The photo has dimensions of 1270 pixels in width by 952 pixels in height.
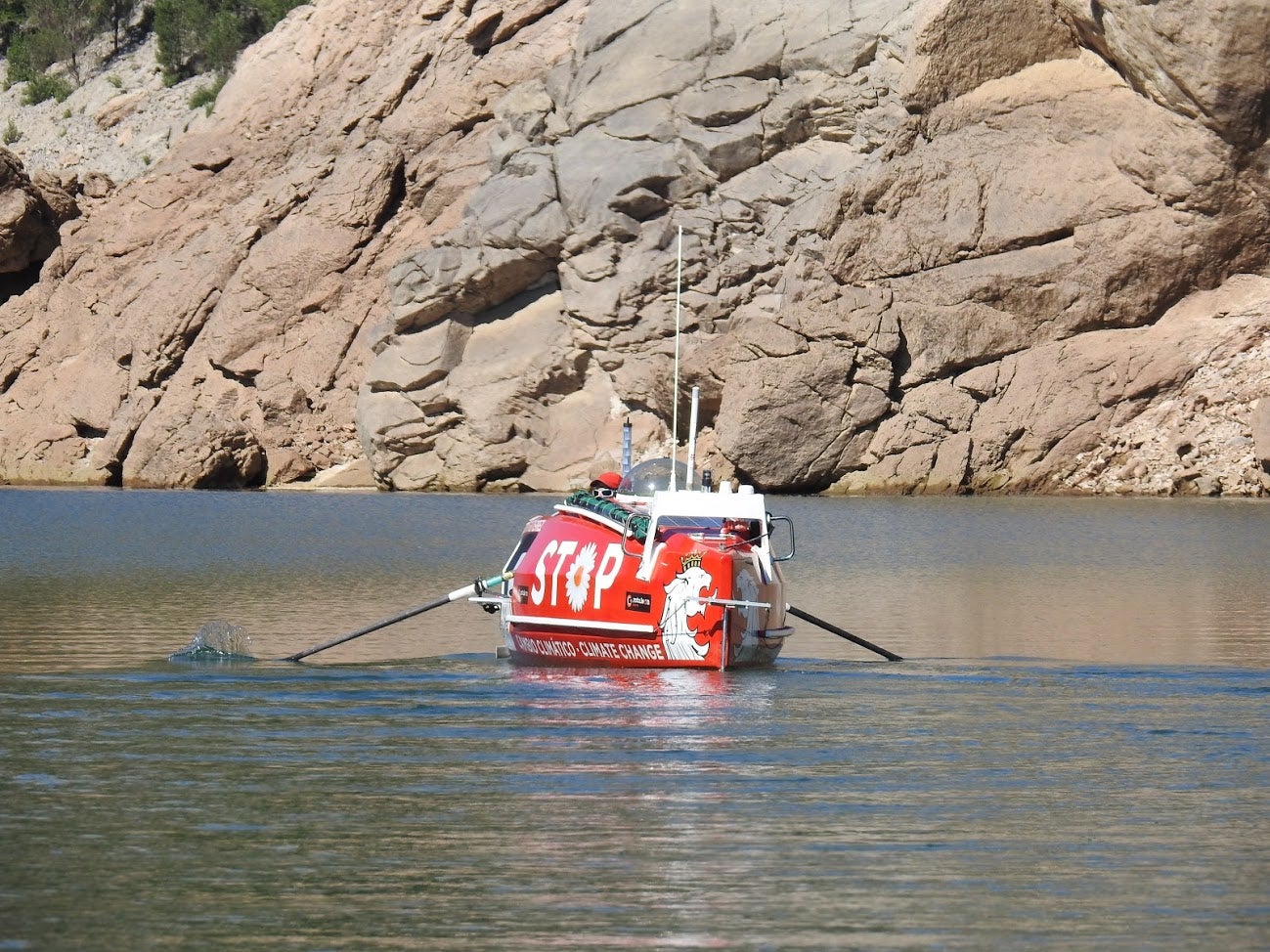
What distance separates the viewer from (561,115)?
75.0 metres

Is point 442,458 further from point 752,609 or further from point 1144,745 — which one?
point 1144,745

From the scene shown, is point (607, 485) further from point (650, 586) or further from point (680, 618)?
point (680, 618)

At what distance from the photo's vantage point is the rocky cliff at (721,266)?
63.5 meters

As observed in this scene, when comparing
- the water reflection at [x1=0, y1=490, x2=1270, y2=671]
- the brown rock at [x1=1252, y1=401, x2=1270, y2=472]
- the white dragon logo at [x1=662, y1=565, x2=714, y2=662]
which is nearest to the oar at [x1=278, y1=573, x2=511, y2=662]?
the water reflection at [x1=0, y1=490, x2=1270, y2=671]

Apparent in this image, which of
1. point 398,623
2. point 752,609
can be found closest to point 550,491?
point 398,623

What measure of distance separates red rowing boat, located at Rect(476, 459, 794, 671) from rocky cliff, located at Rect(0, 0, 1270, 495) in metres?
40.9

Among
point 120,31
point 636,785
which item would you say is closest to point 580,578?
point 636,785

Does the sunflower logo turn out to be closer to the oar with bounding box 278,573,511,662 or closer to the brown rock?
the oar with bounding box 278,573,511,662

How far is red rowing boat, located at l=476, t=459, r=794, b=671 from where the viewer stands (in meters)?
21.1

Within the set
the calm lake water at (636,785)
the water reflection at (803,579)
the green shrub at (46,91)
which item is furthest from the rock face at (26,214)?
the calm lake water at (636,785)

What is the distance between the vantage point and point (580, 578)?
22.0 metres

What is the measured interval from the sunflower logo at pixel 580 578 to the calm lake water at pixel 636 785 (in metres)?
0.97

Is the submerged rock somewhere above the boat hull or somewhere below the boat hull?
below

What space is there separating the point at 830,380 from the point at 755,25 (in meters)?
15.9
